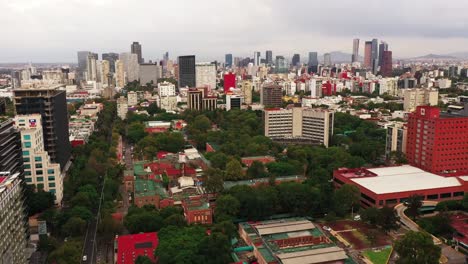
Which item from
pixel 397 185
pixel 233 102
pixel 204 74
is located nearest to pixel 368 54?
pixel 204 74

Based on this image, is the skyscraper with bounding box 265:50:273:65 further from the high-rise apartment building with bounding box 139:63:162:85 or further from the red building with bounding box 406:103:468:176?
the red building with bounding box 406:103:468:176

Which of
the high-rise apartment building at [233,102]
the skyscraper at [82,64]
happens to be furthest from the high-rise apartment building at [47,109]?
the skyscraper at [82,64]

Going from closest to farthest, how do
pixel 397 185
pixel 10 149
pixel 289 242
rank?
pixel 289 242
pixel 10 149
pixel 397 185

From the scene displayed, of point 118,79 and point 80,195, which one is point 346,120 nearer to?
point 80,195

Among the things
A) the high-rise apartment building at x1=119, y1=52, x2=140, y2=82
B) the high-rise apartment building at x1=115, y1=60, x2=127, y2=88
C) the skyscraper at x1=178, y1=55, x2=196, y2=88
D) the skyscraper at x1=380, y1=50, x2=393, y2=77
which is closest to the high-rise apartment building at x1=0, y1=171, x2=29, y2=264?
the skyscraper at x1=178, y1=55, x2=196, y2=88

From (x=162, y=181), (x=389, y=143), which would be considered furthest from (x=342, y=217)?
→ (x=389, y=143)

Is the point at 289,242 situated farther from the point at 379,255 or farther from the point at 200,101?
the point at 200,101
